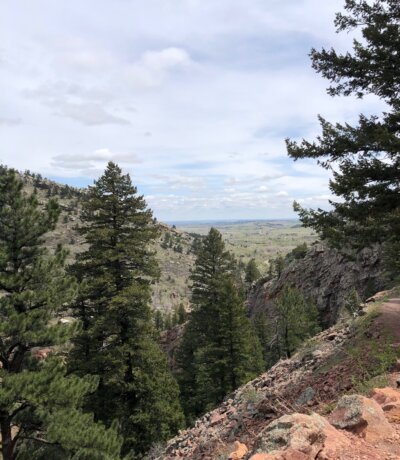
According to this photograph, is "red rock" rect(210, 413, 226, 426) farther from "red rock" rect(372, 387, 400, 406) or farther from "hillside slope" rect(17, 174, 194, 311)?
"hillside slope" rect(17, 174, 194, 311)

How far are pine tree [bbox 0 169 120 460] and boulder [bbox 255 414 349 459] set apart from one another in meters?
8.35

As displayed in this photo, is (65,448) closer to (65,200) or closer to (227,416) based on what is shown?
(227,416)

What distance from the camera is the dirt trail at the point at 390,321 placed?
9898 millimetres

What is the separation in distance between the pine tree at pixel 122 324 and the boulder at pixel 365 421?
11675 millimetres

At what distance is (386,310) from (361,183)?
4064 mm

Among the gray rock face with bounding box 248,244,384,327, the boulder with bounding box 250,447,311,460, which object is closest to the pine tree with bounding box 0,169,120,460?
the boulder with bounding box 250,447,311,460

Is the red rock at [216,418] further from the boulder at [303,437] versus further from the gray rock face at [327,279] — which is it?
the gray rock face at [327,279]

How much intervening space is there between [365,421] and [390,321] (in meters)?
6.23

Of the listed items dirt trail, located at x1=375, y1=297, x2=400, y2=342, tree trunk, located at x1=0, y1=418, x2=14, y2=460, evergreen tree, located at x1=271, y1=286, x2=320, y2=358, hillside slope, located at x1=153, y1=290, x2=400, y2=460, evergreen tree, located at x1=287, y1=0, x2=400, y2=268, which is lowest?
evergreen tree, located at x1=271, y1=286, x2=320, y2=358

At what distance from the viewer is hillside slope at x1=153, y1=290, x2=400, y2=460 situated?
25.8ft

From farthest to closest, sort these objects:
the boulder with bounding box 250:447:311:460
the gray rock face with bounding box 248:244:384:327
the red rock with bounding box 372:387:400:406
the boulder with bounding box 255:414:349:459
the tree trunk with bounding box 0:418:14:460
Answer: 1. the gray rock face with bounding box 248:244:384:327
2. the tree trunk with bounding box 0:418:14:460
3. the red rock with bounding box 372:387:400:406
4. the boulder with bounding box 255:414:349:459
5. the boulder with bounding box 250:447:311:460

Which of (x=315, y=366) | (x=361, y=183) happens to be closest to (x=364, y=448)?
(x=315, y=366)

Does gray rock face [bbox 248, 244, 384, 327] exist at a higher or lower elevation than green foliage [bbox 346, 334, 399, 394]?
lower

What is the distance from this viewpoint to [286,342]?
125ft
